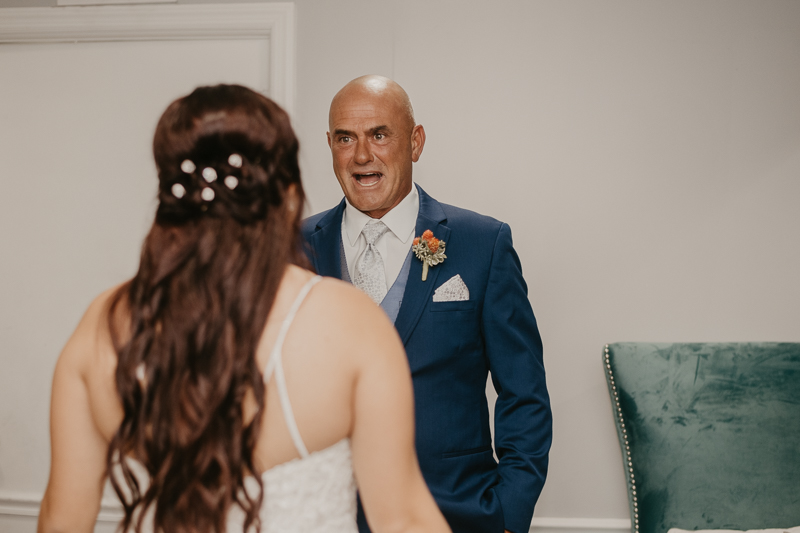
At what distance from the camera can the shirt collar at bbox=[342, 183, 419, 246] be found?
177cm

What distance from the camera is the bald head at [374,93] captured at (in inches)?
69.6

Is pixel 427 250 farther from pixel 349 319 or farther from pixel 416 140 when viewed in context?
pixel 349 319

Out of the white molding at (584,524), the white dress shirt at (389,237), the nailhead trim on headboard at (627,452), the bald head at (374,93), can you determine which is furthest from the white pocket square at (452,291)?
the white molding at (584,524)

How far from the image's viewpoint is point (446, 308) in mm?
1647

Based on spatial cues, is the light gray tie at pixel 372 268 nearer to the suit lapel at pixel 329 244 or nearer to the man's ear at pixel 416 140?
the suit lapel at pixel 329 244

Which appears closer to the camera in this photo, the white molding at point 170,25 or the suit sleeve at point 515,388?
the suit sleeve at point 515,388

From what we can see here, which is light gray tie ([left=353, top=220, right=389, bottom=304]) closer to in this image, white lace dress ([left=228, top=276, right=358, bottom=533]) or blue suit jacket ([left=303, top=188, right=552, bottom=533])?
blue suit jacket ([left=303, top=188, right=552, bottom=533])

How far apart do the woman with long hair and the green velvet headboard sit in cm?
155

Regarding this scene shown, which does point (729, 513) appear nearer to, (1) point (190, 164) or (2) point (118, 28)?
(1) point (190, 164)

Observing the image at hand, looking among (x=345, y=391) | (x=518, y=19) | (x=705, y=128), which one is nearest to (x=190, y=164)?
(x=345, y=391)

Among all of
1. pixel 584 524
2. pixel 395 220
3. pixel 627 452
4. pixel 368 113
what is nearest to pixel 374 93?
pixel 368 113

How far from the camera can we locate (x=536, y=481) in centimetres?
162

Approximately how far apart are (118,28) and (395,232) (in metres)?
1.63

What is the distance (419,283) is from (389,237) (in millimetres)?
200
